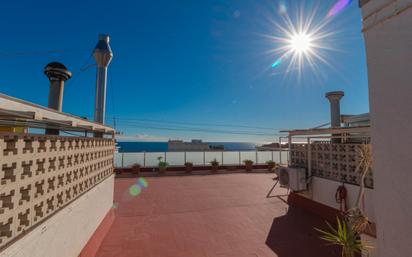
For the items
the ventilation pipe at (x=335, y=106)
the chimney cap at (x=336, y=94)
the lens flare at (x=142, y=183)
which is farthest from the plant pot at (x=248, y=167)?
the lens flare at (x=142, y=183)

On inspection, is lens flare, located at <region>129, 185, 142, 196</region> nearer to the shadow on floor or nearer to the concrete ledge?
the concrete ledge

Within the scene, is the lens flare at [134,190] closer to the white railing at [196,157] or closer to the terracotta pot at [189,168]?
the white railing at [196,157]

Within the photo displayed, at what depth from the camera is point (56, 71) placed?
116 inches

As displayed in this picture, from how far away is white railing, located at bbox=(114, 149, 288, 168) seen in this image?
405 inches

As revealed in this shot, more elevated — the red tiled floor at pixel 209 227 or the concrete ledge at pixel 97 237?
the concrete ledge at pixel 97 237

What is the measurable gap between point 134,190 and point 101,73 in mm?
4035

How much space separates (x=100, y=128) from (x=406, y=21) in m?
3.92

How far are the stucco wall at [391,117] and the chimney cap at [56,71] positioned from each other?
393cm

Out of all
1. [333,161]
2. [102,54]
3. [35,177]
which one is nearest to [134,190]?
[102,54]

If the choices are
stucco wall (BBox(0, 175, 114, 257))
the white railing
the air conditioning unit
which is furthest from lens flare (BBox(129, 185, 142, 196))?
the air conditioning unit

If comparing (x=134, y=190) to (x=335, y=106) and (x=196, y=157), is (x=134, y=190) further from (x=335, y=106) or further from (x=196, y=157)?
(x=335, y=106)

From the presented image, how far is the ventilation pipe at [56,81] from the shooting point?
2.91 m

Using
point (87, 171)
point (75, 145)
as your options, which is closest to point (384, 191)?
point (75, 145)

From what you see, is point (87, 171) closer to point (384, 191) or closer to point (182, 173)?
point (384, 191)
